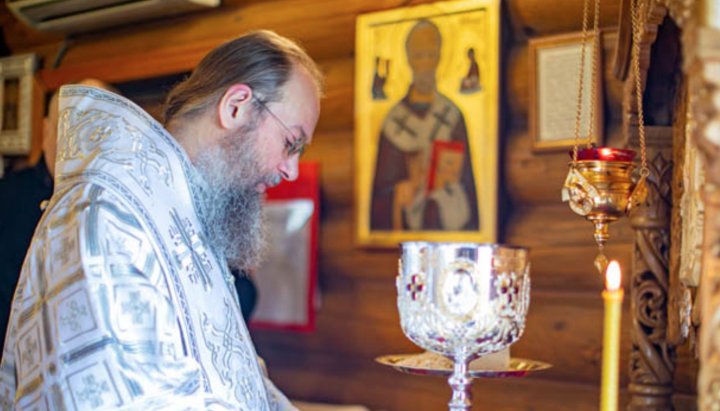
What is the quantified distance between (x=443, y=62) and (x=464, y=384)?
5.85ft

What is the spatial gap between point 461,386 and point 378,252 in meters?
1.87

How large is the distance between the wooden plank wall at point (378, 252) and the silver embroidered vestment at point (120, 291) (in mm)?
1079

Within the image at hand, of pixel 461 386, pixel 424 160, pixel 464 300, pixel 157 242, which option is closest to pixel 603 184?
pixel 464 300

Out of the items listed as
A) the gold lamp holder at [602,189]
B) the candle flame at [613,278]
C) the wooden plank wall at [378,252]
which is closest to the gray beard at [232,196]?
the gold lamp holder at [602,189]

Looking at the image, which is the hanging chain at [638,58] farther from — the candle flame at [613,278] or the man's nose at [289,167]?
the man's nose at [289,167]

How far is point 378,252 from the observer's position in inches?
146

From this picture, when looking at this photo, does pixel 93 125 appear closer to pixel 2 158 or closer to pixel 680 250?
pixel 680 250

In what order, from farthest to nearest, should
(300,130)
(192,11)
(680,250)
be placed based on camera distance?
(192,11) → (300,130) → (680,250)

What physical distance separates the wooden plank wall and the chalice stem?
0.70 metres

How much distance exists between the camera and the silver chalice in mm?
1848

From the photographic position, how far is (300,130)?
2525 mm

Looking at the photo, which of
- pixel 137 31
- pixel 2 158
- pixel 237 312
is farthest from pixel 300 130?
pixel 2 158

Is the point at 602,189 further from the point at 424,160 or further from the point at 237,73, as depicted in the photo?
the point at 424,160

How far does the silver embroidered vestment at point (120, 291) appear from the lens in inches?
74.4
